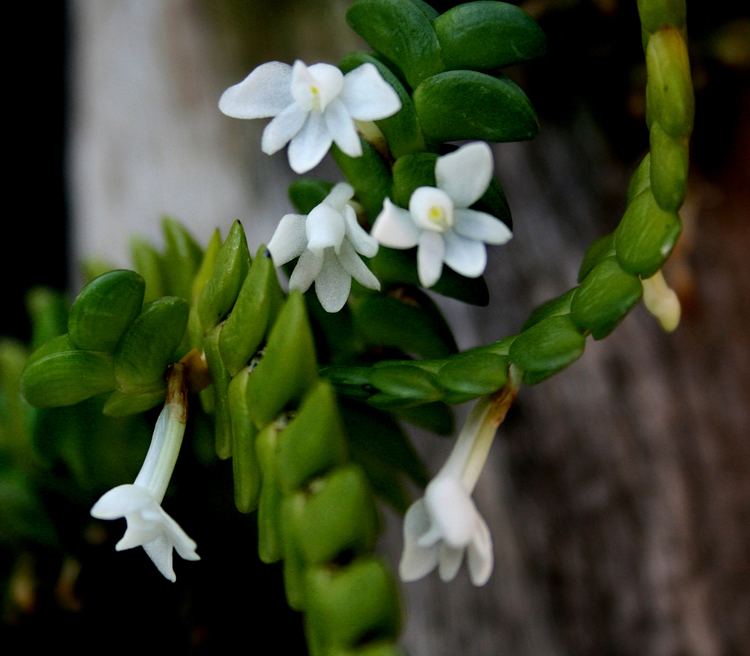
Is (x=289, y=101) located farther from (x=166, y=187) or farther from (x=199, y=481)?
Answer: (x=166, y=187)

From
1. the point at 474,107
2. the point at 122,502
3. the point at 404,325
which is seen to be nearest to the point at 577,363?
the point at 404,325

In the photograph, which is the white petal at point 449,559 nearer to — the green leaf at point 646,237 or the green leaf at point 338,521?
the green leaf at point 338,521

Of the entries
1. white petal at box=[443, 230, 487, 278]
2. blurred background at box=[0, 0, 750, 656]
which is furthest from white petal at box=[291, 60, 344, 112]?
blurred background at box=[0, 0, 750, 656]

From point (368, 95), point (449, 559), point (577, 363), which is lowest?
point (577, 363)

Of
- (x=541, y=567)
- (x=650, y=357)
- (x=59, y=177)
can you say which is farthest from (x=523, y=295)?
(x=59, y=177)

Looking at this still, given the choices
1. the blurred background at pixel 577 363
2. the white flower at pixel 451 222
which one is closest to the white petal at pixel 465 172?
the white flower at pixel 451 222

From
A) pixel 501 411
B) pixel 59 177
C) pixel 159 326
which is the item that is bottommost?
pixel 59 177

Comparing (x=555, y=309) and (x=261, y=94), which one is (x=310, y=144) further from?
(x=555, y=309)
